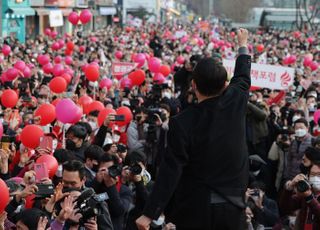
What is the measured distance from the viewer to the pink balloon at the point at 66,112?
8883 millimetres

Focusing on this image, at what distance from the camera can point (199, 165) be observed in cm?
392

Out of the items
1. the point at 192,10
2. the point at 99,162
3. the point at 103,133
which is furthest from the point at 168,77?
the point at 192,10

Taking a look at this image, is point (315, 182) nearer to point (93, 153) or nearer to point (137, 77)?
point (93, 153)

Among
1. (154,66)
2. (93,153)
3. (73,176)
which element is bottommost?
(154,66)

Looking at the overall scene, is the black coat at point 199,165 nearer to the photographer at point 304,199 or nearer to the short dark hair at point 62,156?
the photographer at point 304,199

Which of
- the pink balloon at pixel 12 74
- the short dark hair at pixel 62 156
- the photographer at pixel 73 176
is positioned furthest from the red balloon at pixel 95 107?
the photographer at pixel 73 176

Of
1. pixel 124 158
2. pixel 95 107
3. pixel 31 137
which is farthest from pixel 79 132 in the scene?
pixel 95 107

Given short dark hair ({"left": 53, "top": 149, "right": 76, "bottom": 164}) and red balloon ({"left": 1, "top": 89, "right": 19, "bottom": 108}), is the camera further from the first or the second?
red balloon ({"left": 1, "top": 89, "right": 19, "bottom": 108})

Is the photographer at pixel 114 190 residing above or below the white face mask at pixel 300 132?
above

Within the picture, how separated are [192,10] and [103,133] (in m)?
118

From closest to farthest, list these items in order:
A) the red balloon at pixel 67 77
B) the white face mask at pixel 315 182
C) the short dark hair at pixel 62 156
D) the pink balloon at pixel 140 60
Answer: the white face mask at pixel 315 182
the short dark hair at pixel 62 156
the red balloon at pixel 67 77
the pink balloon at pixel 140 60

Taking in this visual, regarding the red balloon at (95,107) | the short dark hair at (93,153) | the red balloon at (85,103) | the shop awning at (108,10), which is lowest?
the shop awning at (108,10)

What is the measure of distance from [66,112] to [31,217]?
4029 millimetres

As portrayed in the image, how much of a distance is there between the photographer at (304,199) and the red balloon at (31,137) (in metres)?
2.78
